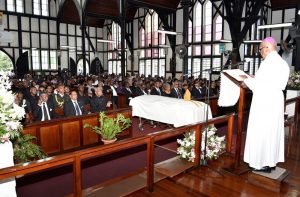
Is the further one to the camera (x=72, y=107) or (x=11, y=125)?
(x=72, y=107)

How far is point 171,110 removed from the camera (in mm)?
6980

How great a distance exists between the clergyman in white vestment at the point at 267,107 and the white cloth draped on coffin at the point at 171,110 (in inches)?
101

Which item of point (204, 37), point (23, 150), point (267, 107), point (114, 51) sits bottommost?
point (23, 150)

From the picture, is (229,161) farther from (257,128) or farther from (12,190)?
(12,190)

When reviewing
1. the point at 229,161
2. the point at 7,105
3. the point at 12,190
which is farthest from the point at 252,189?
the point at 7,105

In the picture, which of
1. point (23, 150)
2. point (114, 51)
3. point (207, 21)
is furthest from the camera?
point (114, 51)

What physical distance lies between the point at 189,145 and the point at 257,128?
120 cm

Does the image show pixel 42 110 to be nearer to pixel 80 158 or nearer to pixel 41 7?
pixel 80 158

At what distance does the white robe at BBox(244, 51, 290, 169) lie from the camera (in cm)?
329

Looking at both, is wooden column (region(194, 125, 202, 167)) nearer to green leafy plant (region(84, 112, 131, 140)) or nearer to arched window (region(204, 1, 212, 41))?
green leafy plant (region(84, 112, 131, 140))

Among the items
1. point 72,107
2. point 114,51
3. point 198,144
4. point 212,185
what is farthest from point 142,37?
point 212,185

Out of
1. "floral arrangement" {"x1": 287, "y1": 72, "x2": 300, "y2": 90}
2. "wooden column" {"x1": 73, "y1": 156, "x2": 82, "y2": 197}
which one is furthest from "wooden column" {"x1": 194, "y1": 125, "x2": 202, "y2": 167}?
"floral arrangement" {"x1": 287, "y1": 72, "x2": 300, "y2": 90}

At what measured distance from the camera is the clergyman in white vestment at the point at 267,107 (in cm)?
329

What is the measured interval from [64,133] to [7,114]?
3.07 meters
